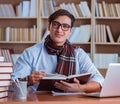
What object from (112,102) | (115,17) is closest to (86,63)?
(112,102)

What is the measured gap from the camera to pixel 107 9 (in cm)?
450

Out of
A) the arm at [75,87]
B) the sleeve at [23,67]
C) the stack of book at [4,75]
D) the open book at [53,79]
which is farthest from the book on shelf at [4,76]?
the sleeve at [23,67]

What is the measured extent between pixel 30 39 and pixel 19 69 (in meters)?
2.20

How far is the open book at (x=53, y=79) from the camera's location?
1.99 metres

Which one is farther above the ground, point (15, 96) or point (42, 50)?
point (42, 50)

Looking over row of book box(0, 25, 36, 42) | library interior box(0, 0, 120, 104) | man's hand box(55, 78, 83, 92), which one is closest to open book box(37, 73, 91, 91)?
man's hand box(55, 78, 83, 92)

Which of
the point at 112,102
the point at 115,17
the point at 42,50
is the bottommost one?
the point at 112,102

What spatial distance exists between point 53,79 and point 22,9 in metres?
2.73

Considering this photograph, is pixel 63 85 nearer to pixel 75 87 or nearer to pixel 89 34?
pixel 75 87

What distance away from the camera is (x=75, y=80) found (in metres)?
2.09

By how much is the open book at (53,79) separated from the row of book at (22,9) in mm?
2489

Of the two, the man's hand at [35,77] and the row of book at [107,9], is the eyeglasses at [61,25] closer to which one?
the man's hand at [35,77]

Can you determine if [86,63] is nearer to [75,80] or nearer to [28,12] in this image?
[75,80]

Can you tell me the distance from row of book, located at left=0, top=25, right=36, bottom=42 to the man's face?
2036 mm
